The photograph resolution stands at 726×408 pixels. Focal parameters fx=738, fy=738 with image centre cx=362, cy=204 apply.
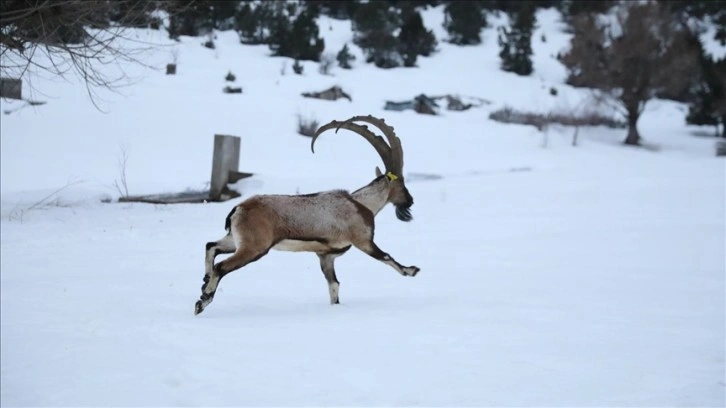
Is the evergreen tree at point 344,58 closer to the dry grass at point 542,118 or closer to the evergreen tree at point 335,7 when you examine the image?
the dry grass at point 542,118

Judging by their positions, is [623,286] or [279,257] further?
[279,257]

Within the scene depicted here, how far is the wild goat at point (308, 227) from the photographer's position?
16.2 feet

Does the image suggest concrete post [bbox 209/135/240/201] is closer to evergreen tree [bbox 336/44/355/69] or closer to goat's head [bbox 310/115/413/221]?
goat's head [bbox 310/115/413/221]

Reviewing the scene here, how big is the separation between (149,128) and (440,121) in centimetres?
918

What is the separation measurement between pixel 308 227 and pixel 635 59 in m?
25.2

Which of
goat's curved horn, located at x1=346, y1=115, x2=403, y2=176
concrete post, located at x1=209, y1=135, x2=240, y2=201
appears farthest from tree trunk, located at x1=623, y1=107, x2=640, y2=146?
goat's curved horn, located at x1=346, y1=115, x2=403, y2=176

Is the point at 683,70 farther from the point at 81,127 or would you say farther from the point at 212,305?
the point at 212,305

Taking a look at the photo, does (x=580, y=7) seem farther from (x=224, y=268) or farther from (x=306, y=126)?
(x=224, y=268)

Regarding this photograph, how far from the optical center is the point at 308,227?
5180 millimetres

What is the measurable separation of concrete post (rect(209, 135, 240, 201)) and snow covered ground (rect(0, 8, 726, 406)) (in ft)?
1.88

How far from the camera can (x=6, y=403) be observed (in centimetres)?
363

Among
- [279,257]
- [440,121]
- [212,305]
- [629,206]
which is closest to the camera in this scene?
[212,305]

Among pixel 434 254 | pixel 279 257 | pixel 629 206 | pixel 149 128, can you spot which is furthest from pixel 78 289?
pixel 149 128

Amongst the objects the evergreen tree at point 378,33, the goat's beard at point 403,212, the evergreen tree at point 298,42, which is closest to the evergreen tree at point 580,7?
the evergreen tree at point 378,33
